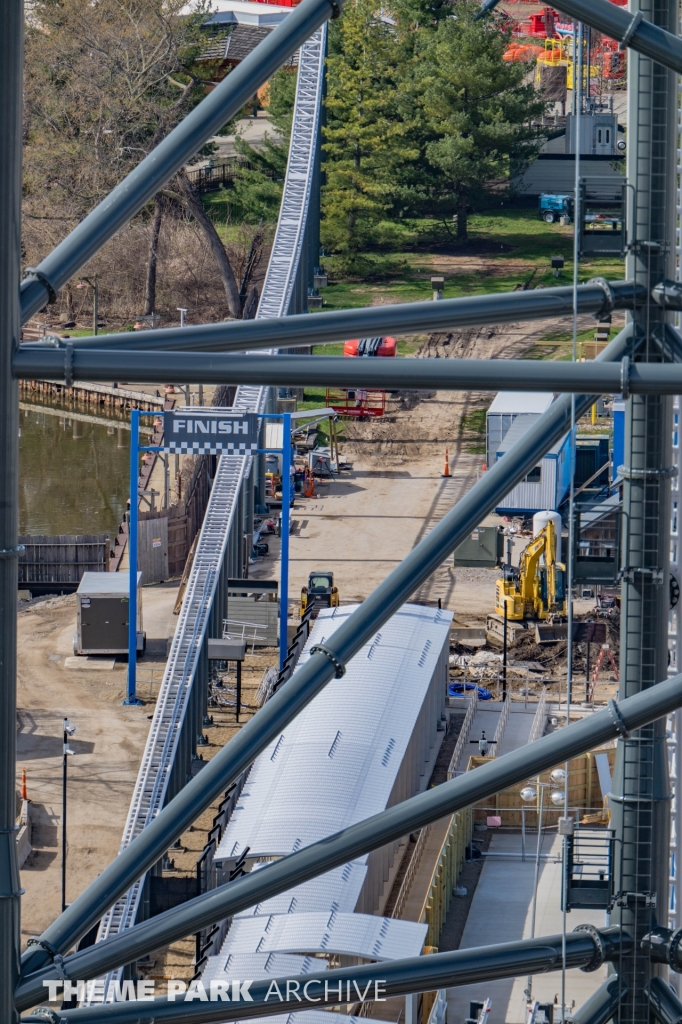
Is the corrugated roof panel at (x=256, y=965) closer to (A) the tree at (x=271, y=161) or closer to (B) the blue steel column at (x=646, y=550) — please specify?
(B) the blue steel column at (x=646, y=550)

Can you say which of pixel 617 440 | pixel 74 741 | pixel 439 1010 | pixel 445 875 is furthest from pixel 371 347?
pixel 439 1010

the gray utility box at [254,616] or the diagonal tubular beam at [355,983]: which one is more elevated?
the diagonal tubular beam at [355,983]

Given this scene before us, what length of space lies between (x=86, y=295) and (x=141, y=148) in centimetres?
516

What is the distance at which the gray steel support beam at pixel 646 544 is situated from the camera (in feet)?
28.3

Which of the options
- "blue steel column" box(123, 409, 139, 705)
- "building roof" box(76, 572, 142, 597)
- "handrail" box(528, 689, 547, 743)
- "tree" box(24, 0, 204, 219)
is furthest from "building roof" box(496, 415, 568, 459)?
"tree" box(24, 0, 204, 219)

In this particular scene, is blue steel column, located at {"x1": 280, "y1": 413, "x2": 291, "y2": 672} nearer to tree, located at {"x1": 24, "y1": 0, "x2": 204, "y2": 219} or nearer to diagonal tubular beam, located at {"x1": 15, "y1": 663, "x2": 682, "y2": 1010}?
diagonal tubular beam, located at {"x1": 15, "y1": 663, "x2": 682, "y2": 1010}

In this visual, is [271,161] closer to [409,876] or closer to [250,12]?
[250,12]

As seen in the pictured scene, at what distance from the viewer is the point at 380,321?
27.5 ft

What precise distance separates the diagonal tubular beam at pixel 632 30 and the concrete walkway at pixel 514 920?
1097cm

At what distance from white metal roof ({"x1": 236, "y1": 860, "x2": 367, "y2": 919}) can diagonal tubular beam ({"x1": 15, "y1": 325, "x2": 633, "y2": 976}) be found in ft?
27.8

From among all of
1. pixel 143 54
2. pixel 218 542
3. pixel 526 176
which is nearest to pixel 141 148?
pixel 143 54

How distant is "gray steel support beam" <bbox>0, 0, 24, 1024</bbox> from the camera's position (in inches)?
282

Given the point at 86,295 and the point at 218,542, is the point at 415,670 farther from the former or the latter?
the point at 86,295

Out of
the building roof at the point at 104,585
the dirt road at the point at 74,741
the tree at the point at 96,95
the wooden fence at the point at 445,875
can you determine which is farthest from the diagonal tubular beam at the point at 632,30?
the tree at the point at 96,95
